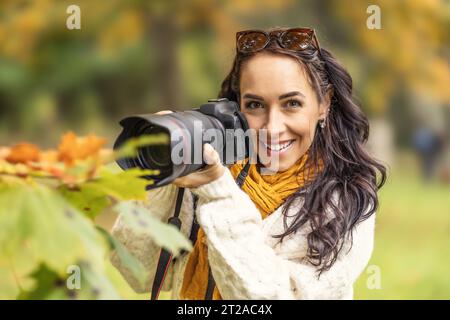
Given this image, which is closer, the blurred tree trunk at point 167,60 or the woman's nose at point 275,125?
the woman's nose at point 275,125

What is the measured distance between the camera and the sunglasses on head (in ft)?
5.93

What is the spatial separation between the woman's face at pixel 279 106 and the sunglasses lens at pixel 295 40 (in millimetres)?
39

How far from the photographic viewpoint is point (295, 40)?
5.94 feet

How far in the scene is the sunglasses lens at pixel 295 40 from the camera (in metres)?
1.81

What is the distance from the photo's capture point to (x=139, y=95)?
528 inches

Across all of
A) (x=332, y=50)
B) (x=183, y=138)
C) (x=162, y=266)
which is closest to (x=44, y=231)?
(x=183, y=138)

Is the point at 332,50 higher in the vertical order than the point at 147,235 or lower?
higher

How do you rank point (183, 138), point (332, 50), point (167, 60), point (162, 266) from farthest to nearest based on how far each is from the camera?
point (167, 60)
point (332, 50)
point (162, 266)
point (183, 138)

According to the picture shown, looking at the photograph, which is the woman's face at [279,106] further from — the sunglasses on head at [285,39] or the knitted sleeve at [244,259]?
the knitted sleeve at [244,259]

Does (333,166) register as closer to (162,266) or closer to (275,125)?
(275,125)

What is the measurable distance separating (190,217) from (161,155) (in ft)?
1.16

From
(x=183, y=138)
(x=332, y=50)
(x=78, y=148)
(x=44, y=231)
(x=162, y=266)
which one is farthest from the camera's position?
(x=332, y=50)

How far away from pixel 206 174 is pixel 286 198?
31cm

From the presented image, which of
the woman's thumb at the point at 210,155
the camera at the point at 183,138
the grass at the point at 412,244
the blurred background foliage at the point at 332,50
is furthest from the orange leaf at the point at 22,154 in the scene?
the blurred background foliage at the point at 332,50
